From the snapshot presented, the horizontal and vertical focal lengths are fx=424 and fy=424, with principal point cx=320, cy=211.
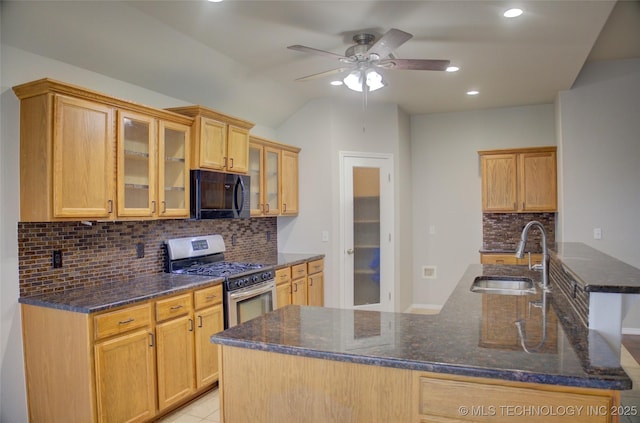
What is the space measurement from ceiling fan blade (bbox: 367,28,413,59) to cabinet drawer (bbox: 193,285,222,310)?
208 centimetres

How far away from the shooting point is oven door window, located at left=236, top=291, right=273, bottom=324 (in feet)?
11.6

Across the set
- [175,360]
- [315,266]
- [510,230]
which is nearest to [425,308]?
[510,230]

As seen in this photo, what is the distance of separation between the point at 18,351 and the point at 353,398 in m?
2.26

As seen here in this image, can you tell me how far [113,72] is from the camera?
10.3ft

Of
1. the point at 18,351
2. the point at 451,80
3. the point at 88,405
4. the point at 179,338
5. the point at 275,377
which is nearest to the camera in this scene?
the point at 275,377

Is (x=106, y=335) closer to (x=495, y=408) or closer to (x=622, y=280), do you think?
(x=495, y=408)

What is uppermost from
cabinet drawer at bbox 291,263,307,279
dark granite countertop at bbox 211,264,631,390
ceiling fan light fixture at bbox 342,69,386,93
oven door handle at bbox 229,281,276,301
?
ceiling fan light fixture at bbox 342,69,386,93

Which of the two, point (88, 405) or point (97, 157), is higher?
point (97, 157)

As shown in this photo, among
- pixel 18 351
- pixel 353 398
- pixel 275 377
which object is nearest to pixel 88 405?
pixel 18 351

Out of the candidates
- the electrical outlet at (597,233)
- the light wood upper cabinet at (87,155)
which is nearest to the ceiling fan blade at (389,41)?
the light wood upper cabinet at (87,155)

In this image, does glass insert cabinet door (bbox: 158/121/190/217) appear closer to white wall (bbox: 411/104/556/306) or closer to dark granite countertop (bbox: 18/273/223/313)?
dark granite countertop (bbox: 18/273/223/313)

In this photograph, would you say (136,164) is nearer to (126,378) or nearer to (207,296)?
(207,296)

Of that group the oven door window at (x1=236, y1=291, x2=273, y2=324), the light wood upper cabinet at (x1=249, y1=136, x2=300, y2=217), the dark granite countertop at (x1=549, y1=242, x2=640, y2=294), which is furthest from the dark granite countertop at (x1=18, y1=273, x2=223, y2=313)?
the dark granite countertop at (x1=549, y1=242, x2=640, y2=294)

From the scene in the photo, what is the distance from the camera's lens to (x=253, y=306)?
372 cm
